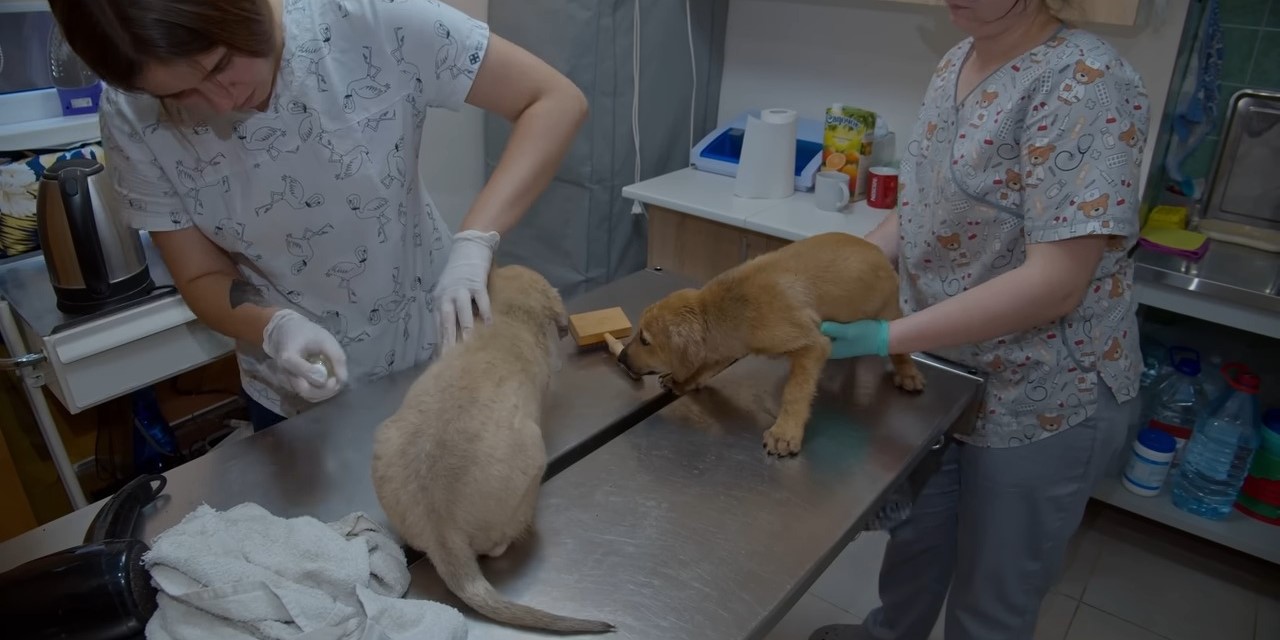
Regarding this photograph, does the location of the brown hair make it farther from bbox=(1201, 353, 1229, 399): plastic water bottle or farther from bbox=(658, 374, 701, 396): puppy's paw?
bbox=(1201, 353, 1229, 399): plastic water bottle

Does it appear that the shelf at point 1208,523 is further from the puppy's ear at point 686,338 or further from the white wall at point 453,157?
the white wall at point 453,157

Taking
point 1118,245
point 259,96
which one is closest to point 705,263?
point 1118,245

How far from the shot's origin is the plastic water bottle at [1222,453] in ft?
7.71

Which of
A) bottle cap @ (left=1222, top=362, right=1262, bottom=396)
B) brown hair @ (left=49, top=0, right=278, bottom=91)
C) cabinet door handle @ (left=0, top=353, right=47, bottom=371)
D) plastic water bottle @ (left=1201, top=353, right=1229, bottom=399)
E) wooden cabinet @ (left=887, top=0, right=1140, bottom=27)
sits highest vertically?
wooden cabinet @ (left=887, top=0, right=1140, bottom=27)

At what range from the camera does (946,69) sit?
1.44 meters

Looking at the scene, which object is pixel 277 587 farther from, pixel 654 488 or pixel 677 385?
pixel 677 385

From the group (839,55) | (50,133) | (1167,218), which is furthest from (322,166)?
(1167,218)

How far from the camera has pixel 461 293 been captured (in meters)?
1.28

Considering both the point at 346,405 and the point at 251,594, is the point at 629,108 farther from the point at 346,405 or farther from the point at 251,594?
the point at 251,594

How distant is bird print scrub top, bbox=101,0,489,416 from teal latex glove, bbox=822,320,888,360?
78 centimetres

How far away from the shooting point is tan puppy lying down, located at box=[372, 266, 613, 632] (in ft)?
2.98

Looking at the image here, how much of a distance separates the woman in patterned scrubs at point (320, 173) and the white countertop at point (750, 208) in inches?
43.1

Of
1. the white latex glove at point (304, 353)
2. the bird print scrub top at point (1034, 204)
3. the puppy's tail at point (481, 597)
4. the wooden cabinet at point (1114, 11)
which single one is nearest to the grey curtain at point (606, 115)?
the wooden cabinet at point (1114, 11)

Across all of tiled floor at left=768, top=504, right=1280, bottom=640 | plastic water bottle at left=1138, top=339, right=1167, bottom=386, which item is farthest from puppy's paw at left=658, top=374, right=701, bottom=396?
plastic water bottle at left=1138, top=339, right=1167, bottom=386
